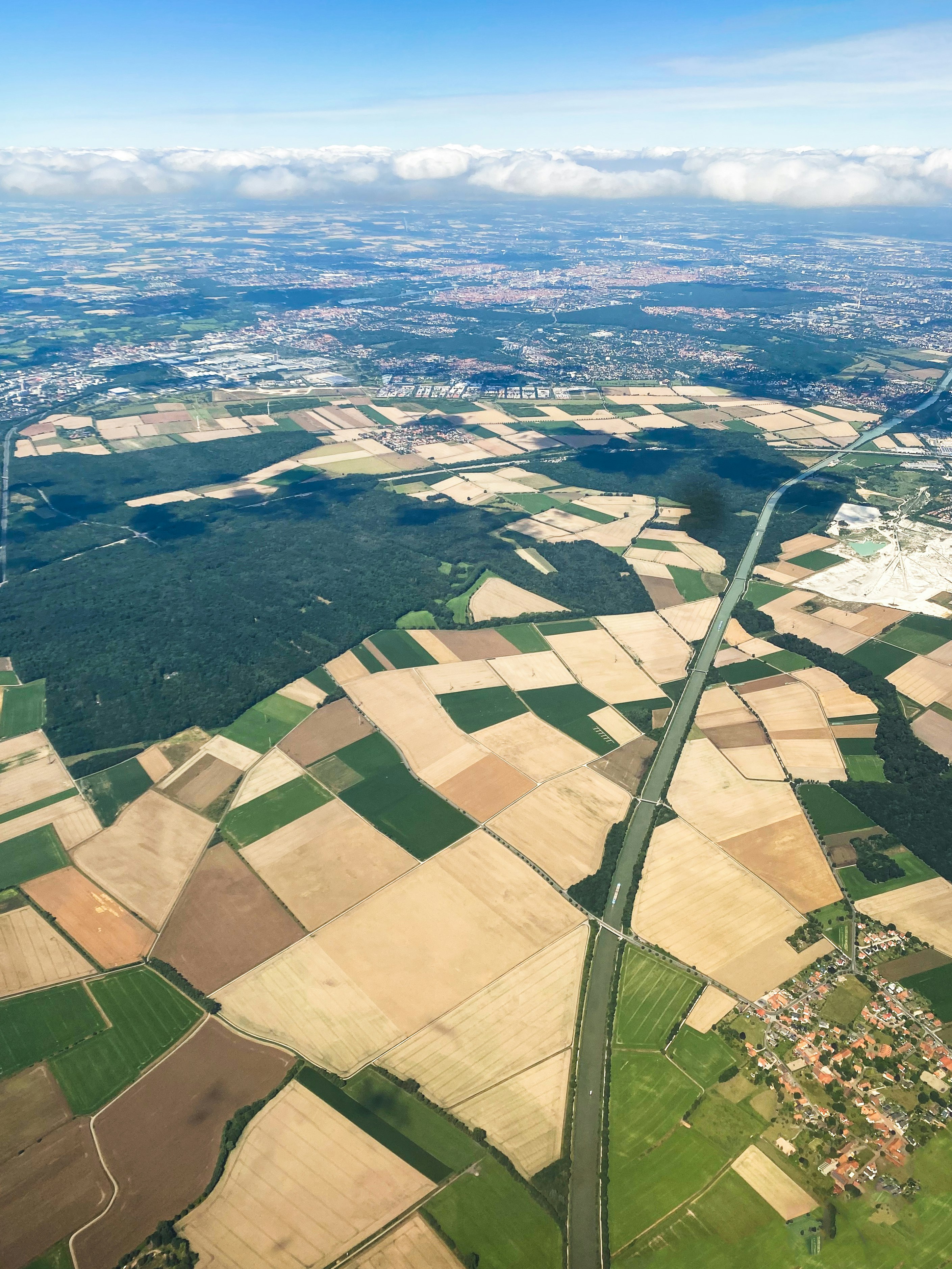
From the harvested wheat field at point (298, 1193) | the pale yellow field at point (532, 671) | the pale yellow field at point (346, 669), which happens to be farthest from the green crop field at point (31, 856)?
the pale yellow field at point (532, 671)

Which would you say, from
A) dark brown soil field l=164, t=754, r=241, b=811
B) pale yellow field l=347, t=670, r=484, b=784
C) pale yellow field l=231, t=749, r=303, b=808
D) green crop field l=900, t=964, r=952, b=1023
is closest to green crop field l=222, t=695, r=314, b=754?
pale yellow field l=231, t=749, r=303, b=808

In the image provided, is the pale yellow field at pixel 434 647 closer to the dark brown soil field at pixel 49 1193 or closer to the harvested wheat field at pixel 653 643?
the harvested wheat field at pixel 653 643

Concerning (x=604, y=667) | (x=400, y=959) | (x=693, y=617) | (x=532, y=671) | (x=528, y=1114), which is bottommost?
(x=528, y=1114)

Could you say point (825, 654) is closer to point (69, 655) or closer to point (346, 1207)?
point (346, 1207)

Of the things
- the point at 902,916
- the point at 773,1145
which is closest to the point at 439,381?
the point at 902,916

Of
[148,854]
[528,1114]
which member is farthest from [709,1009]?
[148,854]

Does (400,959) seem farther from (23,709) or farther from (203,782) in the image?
A: (23,709)

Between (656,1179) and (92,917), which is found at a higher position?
(92,917)

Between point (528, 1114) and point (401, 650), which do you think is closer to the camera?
point (528, 1114)
